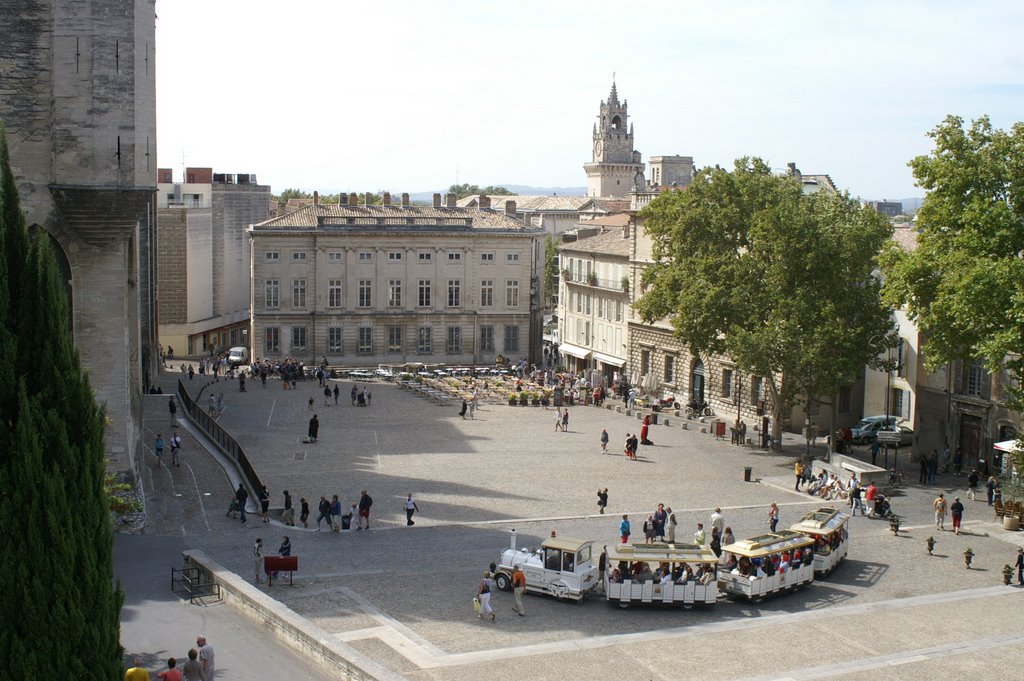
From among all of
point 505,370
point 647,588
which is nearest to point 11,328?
point 647,588

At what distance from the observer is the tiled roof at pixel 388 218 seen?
245ft

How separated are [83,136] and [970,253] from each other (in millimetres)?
25449

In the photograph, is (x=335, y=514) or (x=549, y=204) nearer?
(x=335, y=514)

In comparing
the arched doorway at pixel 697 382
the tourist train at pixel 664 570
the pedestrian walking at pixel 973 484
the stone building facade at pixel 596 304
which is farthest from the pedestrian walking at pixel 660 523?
the stone building facade at pixel 596 304

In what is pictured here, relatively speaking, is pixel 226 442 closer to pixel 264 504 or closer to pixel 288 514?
pixel 264 504

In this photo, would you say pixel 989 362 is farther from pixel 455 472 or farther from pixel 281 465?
pixel 281 465

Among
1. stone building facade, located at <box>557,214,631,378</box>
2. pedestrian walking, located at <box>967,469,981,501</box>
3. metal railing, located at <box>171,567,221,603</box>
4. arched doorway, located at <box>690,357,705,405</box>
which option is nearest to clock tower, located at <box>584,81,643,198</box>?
stone building facade, located at <box>557,214,631,378</box>

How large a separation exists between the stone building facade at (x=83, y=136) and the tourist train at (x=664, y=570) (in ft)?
42.8

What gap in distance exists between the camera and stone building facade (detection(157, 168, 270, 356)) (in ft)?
269

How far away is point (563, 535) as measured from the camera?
32.3m

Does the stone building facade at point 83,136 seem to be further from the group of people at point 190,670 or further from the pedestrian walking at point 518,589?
the group of people at point 190,670

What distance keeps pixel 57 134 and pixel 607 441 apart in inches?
960

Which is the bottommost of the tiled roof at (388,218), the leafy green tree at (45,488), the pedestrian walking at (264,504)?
the pedestrian walking at (264,504)

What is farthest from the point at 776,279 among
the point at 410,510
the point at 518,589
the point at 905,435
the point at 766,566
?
the point at 518,589
